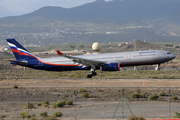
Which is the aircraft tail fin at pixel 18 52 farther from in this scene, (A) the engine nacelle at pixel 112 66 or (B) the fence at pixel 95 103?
(A) the engine nacelle at pixel 112 66

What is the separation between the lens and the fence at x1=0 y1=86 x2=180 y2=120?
24734mm

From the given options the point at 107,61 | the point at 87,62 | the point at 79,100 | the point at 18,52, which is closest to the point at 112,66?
the point at 107,61

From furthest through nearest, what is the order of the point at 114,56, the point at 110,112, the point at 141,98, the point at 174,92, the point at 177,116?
the point at 114,56
the point at 174,92
the point at 141,98
the point at 110,112
the point at 177,116

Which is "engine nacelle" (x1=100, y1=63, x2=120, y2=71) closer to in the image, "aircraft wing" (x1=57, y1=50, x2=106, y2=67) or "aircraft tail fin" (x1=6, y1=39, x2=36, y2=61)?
"aircraft wing" (x1=57, y1=50, x2=106, y2=67)

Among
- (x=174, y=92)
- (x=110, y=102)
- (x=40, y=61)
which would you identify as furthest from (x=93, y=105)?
(x=40, y=61)

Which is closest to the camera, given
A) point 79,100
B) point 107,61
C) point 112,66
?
point 79,100

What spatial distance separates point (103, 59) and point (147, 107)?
2196 centimetres

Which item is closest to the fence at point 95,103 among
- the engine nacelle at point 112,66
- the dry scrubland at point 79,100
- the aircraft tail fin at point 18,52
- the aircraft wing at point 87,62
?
the dry scrubland at point 79,100

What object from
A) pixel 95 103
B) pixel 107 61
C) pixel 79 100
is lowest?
pixel 95 103

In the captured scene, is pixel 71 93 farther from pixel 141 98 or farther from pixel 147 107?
pixel 147 107

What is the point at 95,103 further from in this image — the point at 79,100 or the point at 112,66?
the point at 112,66

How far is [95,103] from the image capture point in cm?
3009

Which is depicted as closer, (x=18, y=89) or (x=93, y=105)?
(x=93, y=105)

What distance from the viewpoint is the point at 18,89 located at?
40062mm
